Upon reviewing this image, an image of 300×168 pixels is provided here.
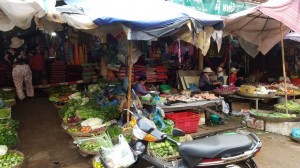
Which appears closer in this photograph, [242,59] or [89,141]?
[89,141]

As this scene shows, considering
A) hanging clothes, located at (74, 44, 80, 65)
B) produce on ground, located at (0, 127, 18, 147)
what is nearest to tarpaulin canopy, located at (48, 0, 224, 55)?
produce on ground, located at (0, 127, 18, 147)

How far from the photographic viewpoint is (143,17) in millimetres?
5535

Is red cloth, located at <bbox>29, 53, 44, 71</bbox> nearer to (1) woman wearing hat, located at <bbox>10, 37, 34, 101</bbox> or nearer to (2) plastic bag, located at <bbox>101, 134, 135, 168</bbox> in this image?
(1) woman wearing hat, located at <bbox>10, 37, 34, 101</bbox>

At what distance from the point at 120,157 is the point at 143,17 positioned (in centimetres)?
299

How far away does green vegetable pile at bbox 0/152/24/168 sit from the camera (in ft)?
15.7

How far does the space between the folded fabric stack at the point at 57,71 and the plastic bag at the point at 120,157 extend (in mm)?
8501

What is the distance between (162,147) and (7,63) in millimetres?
8342

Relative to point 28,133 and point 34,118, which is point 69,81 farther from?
point 28,133

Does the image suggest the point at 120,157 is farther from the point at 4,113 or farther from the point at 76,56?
the point at 76,56

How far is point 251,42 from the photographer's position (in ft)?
32.8

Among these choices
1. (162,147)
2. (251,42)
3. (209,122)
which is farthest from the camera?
(251,42)

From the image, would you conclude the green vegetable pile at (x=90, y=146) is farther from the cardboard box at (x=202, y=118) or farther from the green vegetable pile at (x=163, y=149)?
the cardboard box at (x=202, y=118)

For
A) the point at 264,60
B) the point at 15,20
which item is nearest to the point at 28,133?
the point at 15,20

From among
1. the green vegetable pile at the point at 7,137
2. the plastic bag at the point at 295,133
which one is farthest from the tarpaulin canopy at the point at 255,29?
the green vegetable pile at the point at 7,137
